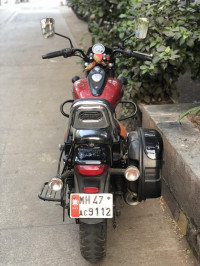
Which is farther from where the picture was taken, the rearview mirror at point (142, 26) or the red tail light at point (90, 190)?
the rearview mirror at point (142, 26)

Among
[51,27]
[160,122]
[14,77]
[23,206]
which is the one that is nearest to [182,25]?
[160,122]

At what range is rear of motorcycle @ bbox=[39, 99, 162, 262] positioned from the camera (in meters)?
2.13

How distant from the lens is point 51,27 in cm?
312

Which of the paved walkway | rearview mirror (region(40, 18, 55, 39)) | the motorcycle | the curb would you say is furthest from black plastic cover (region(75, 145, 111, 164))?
rearview mirror (region(40, 18, 55, 39))

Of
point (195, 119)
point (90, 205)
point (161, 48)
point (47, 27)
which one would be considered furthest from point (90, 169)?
point (161, 48)

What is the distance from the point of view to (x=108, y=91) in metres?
2.84

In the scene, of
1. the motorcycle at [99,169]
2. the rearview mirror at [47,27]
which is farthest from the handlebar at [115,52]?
the motorcycle at [99,169]

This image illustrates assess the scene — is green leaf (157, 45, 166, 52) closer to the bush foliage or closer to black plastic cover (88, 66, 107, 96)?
the bush foliage

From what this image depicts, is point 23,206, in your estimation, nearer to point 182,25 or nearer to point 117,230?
point 117,230

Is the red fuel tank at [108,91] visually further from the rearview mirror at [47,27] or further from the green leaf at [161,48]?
the green leaf at [161,48]

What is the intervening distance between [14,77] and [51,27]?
4.35 meters

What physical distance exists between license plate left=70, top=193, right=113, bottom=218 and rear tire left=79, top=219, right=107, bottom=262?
0.14m

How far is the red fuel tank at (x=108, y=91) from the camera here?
9.27ft

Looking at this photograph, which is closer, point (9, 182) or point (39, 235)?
point (39, 235)
